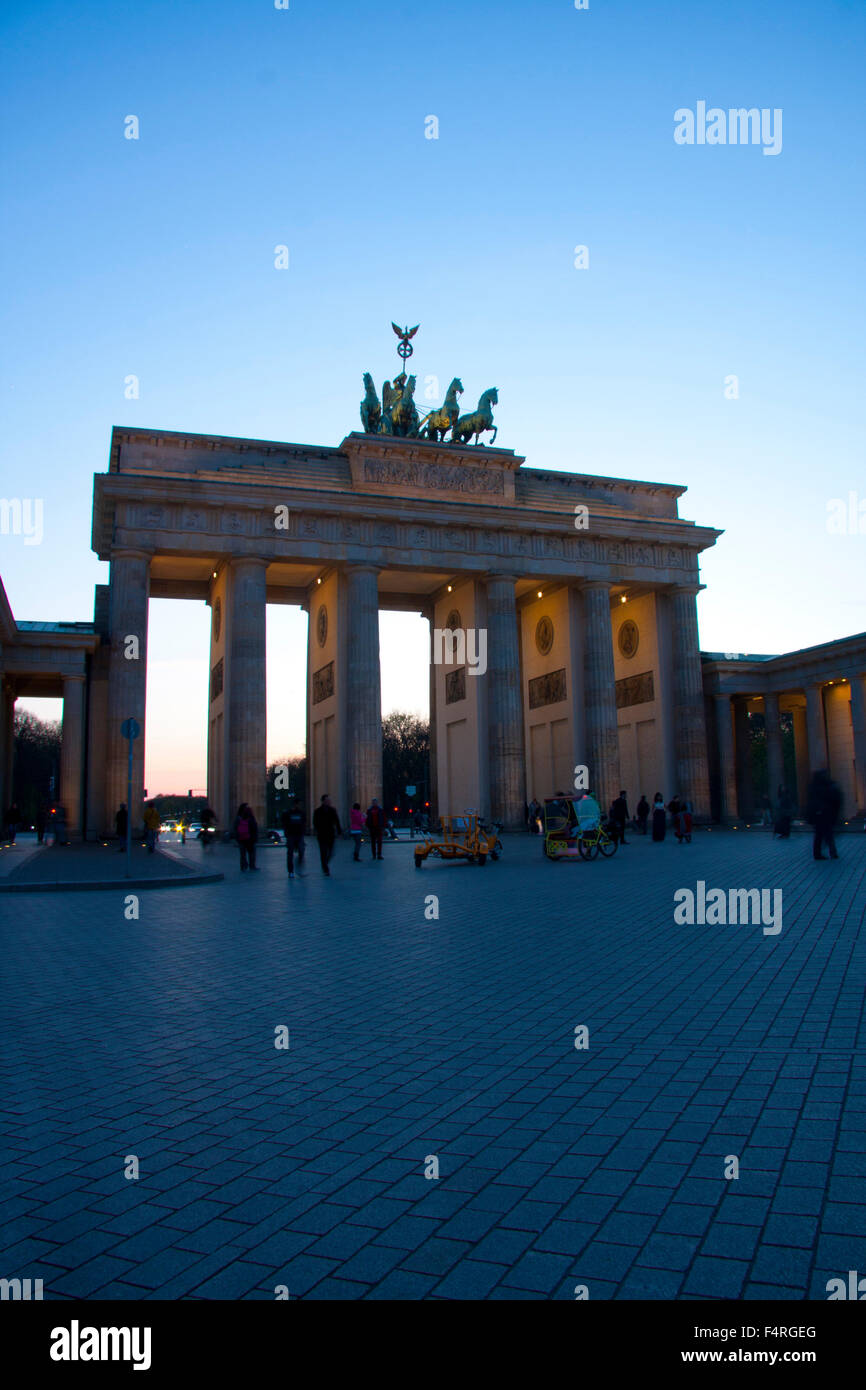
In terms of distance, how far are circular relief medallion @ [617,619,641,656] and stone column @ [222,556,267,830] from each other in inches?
773

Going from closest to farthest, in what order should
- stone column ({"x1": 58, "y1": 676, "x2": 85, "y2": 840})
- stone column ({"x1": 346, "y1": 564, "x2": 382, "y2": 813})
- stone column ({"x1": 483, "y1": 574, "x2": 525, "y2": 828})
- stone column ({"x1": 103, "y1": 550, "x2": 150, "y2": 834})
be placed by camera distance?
1. stone column ({"x1": 103, "y1": 550, "x2": 150, "y2": 834})
2. stone column ({"x1": 58, "y1": 676, "x2": 85, "y2": 840})
3. stone column ({"x1": 346, "y1": 564, "x2": 382, "y2": 813})
4. stone column ({"x1": 483, "y1": 574, "x2": 525, "y2": 828})

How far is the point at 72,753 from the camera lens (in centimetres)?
3694

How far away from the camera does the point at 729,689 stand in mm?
49281

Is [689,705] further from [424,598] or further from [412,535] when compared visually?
[412,535]

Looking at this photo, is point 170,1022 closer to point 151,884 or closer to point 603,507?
point 151,884

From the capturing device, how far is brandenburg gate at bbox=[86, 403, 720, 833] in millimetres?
38562

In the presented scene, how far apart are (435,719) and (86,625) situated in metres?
17.3

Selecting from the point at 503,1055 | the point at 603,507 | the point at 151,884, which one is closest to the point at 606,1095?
the point at 503,1055

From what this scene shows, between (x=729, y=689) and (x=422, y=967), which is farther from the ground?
(x=729, y=689)

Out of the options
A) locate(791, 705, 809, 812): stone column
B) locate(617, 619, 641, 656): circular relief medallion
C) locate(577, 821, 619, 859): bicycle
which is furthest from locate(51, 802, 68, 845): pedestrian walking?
locate(791, 705, 809, 812): stone column

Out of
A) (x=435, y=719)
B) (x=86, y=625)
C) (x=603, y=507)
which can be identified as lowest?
(x=435, y=719)

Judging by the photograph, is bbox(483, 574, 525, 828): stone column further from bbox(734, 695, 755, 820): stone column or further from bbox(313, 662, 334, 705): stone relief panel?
bbox(734, 695, 755, 820): stone column
